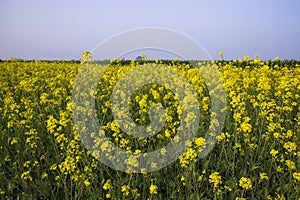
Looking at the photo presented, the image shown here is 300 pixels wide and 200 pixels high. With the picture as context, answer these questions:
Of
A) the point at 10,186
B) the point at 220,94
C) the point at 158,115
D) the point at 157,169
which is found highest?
the point at 220,94

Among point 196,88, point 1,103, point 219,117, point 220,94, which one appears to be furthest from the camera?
point 1,103

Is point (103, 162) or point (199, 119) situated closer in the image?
point (103, 162)

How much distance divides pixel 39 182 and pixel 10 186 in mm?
313

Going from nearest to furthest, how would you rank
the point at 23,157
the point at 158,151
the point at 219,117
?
the point at 158,151 → the point at 23,157 → the point at 219,117

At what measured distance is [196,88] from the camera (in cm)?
625

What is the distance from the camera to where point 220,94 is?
19.1 feet

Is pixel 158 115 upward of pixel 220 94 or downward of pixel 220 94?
Answer: downward

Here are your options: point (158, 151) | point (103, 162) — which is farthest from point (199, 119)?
point (103, 162)

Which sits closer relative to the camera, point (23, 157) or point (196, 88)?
point (23, 157)

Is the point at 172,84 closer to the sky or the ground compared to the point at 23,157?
closer to the sky

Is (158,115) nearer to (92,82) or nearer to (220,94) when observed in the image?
(220,94)

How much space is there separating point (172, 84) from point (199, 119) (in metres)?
2.54

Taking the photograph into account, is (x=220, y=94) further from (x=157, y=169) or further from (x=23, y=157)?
(x=23, y=157)

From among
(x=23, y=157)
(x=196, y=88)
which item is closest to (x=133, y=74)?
(x=196, y=88)
